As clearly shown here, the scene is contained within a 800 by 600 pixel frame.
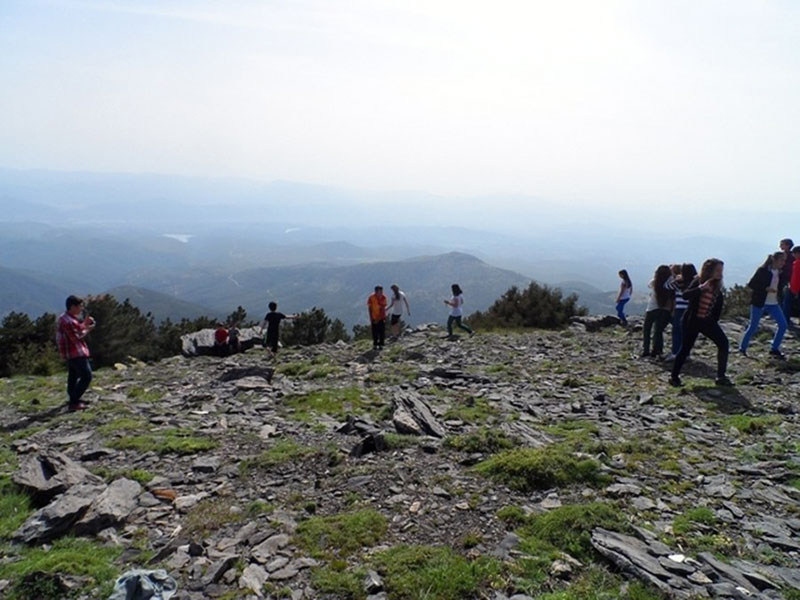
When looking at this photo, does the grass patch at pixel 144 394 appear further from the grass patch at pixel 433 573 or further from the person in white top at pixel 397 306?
the grass patch at pixel 433 573

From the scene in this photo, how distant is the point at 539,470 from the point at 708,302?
770 cm

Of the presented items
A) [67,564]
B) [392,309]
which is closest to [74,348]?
[67,564]

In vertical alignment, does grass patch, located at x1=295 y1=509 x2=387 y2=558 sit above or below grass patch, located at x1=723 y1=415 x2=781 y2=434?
below

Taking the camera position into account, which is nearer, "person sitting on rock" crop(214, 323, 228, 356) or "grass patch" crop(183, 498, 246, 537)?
"grass patch" crop(183, 498, 246, 537)

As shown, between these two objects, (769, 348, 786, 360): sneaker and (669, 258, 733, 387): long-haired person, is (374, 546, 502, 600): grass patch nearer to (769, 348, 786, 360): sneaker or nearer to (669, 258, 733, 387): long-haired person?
(669, 258, 733, 387): long-haired person

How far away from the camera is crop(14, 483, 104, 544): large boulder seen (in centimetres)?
624

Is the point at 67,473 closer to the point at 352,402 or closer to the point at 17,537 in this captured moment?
the point at 17,537

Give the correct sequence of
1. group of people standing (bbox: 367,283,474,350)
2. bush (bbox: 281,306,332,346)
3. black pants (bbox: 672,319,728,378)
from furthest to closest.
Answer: bush (bbox: 281,306,332,346) → group of people standing (bbox: 367,283,474,350) → black pants (bbox: 672,319,728,378)

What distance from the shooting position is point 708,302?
40.3 ft

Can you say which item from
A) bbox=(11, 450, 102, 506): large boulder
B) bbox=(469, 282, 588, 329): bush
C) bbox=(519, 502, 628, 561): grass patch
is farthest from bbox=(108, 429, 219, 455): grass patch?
bbox=(469, 282, 588, 329): bush

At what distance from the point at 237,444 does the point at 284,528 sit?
3708 mm

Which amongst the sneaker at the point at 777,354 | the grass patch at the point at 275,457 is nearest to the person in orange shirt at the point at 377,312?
the grass patch at the point at 275,457

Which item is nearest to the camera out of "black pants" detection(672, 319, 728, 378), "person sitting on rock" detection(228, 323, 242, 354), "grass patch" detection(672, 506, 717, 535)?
"grass patch" detection(672, 506, 717, 535)

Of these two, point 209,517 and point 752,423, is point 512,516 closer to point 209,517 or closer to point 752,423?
point 209,517
